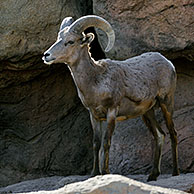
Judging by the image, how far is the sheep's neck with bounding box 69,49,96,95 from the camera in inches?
323

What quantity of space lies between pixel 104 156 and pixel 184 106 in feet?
8.53

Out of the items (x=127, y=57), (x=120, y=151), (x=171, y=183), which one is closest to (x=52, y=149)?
(x=120, y=151)

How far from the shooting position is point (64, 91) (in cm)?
1159

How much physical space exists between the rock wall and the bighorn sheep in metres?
0.81

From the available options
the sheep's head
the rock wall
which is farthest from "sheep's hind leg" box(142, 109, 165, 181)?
the sheep's head

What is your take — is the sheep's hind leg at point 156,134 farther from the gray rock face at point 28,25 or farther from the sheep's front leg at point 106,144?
the gray rock face at point 28,25

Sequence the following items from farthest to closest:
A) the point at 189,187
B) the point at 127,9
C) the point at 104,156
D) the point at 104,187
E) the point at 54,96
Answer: the point at 54,96 < the point at 127,9 < the point at 104,156 < the point at 189,187 < the point at 104,187

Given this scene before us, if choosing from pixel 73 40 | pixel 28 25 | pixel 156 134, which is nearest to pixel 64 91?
pixel 28 25

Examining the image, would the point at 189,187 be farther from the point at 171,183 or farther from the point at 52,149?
the point at 52,149

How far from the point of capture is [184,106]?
10281mm

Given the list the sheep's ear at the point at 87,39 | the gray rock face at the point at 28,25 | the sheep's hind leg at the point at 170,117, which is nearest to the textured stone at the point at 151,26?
the gray rock face at the point at 28,25

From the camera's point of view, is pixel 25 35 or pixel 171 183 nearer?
pixel 171 183

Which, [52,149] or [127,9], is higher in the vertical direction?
[127,9]

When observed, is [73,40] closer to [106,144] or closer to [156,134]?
[106,144]
